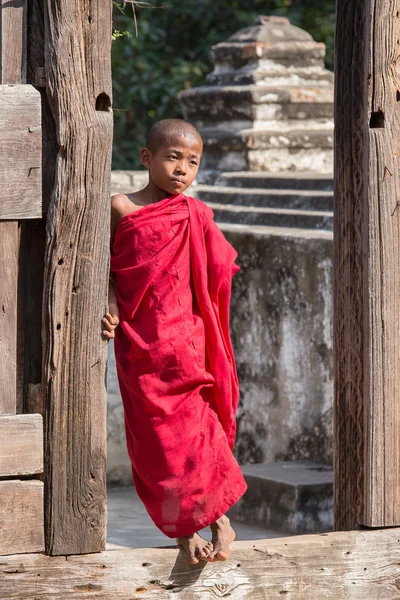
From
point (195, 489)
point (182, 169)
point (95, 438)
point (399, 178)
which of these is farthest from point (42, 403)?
point (399, 178)

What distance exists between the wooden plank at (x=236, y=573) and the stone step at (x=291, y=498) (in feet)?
8.12

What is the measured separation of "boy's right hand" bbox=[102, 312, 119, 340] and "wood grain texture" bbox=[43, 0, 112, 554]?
0.02m

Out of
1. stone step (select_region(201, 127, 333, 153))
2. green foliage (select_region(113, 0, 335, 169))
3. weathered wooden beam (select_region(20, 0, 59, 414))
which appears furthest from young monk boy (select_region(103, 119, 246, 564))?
green foliage (select_region(113, 0, 335, 169))

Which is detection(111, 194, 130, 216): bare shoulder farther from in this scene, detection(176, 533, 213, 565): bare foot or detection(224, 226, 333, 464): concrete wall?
detection(224, 226, 333, 464): concrete wall

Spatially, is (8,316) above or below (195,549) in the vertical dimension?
above

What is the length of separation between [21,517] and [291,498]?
3157 millimetres

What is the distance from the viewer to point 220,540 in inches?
149

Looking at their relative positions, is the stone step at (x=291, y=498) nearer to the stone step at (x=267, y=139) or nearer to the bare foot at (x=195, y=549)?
the stone step at (x=267, y=139)

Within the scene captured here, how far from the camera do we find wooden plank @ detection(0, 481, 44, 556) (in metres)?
3.62

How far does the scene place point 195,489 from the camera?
12.1 feet

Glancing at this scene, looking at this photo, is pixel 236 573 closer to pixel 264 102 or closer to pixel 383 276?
pixel 383 276

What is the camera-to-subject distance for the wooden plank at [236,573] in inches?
144

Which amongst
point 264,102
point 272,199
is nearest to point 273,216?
point 272,199

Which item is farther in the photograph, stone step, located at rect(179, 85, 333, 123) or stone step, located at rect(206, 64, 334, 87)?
stone step, located at rect(206, 64, 334, 87)
